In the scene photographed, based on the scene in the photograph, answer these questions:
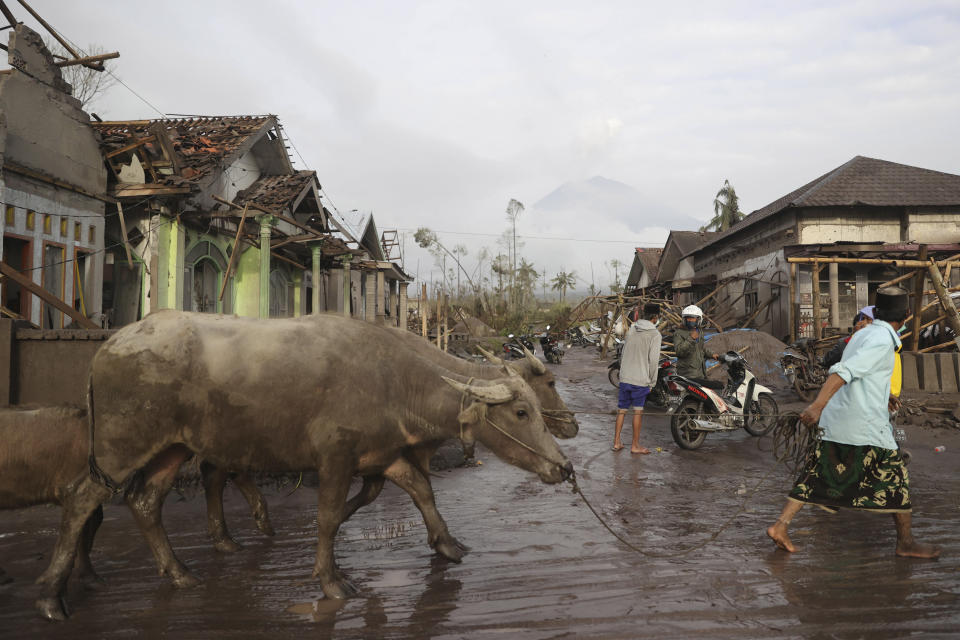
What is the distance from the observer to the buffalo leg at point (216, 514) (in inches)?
188

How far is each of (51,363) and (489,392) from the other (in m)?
5.39

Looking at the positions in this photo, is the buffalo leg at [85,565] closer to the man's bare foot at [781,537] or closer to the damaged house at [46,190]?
the man's bare foot at [781,537]

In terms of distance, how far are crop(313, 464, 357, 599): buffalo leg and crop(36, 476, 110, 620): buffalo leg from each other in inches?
54.9

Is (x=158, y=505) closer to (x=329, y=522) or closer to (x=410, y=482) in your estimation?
(x=329, y=522)

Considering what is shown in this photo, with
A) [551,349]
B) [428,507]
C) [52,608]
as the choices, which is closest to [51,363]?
[52,608]

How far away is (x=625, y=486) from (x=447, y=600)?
3.42m

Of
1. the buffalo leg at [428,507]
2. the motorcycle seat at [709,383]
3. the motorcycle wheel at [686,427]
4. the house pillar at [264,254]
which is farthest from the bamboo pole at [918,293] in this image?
the house pillar at [264,254]

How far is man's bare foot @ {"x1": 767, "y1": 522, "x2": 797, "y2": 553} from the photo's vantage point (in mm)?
4488

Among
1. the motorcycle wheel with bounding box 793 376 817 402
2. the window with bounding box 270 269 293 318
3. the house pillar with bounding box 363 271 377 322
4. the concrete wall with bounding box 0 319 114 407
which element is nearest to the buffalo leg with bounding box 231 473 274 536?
the concrete wall with bounding box 0 319 114 407

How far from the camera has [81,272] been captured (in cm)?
1145

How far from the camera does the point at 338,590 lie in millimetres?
3836

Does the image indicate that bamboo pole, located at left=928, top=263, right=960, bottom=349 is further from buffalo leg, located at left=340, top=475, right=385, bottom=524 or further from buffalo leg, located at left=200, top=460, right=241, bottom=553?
buffalo leg, located at left=200, top=460, right=241, bottom=553

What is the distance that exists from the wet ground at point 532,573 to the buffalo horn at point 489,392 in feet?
3.78

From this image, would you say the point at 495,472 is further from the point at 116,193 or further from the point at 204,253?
the point at 204,253
